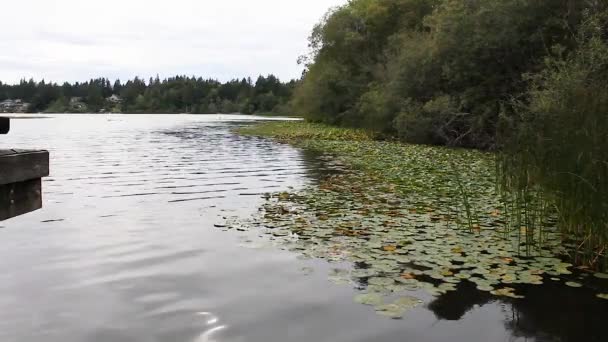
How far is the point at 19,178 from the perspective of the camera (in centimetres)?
341

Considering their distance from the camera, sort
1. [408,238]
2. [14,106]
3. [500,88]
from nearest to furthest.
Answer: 1. [408,238]
2. [500,88]
3. [14,106]

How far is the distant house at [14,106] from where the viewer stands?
16562 cm

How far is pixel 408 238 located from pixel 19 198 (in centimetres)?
585

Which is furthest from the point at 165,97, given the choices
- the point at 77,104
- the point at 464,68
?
the point at 464,68

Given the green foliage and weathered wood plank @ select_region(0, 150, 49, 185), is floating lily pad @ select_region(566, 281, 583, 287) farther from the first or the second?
the green foliage

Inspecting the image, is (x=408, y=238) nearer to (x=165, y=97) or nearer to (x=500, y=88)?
(x=500, y=88)

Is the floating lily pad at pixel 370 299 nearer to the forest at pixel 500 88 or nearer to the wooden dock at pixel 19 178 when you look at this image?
the forest at pixel 500 88

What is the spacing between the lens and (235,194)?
1320cm

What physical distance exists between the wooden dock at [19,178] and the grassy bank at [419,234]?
11.4ft

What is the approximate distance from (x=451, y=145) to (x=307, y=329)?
26985 mm

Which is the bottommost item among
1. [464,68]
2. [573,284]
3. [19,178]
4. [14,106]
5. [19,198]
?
[573,284]

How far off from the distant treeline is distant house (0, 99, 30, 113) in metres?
2.08

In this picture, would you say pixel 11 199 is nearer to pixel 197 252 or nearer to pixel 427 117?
pixel 197 252

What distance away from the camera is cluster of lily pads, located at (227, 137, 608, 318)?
20.5 ft
